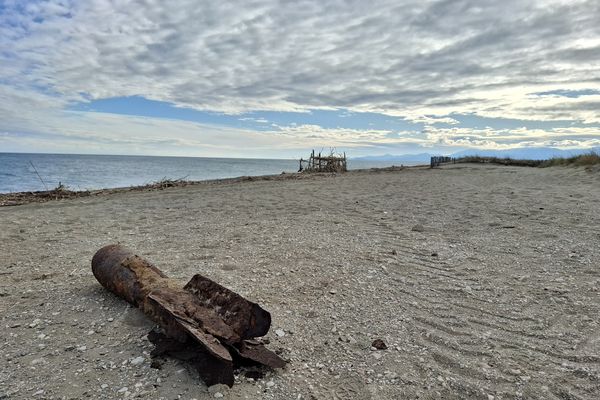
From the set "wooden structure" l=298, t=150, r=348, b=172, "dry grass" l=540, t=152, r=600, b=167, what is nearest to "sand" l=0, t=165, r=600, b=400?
"dry grass" l=540, t=152, r=600, b=167

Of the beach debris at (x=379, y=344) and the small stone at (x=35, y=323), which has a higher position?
the small stone at (x=35, y=323)

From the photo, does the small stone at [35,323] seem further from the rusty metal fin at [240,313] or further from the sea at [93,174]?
the sea at [93,174]

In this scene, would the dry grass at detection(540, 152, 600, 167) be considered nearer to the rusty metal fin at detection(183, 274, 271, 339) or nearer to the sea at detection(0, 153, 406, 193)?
the sea at detection(0, 153, 406, 193)

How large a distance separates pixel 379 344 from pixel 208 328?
1.32 metres

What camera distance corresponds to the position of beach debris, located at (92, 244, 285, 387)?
2504 mm

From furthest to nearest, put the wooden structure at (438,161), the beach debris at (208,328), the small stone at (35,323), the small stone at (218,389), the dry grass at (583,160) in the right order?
the wooden structure at (438,161)
the dry grass at (583,160)
the small stone at (35,323)
the beach debris at (208,328)
the small stone at (218,389)

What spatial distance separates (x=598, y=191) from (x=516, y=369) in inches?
420

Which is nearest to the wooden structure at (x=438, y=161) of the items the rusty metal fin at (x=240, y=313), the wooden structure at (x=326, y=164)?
the wooden structure at (x=326, y=164)

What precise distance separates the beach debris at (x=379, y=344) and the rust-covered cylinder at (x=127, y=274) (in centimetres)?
174

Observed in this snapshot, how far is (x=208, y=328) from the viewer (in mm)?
2650

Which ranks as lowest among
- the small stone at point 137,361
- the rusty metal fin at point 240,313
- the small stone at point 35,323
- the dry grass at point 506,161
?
the small stone at point 137,361

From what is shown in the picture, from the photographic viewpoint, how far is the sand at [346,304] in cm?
256

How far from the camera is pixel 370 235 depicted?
257 inches

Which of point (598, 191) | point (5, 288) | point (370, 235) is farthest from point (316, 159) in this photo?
point (5, 288)
